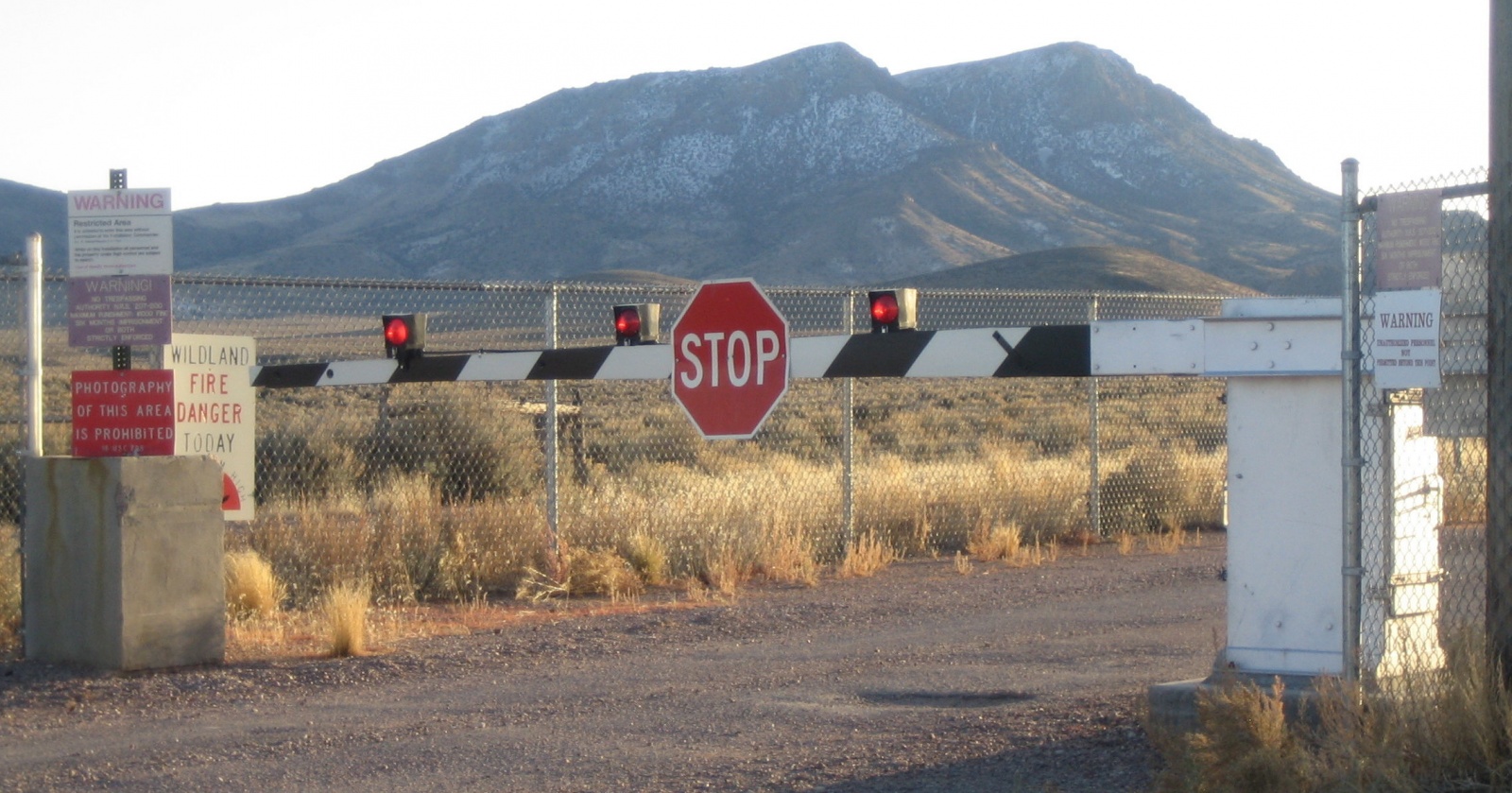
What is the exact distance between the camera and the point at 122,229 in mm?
8062

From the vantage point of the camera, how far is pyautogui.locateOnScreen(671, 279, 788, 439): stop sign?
22.2 ft

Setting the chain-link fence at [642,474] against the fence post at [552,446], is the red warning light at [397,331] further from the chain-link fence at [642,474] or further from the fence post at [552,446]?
the fence post at [552,446]

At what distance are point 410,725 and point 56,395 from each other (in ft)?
71.2

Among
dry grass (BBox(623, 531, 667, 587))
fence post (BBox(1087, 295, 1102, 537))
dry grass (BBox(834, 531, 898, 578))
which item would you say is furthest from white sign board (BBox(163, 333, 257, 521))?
fence post (BBox(1087, 295, 1102, 537))

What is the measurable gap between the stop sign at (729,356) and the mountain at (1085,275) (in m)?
49.7

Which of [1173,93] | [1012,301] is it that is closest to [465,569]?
[1012,301]

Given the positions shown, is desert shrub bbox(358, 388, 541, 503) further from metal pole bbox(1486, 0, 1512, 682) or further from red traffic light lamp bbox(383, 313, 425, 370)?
metal pole bbox(1486, 0, 1512, 682)

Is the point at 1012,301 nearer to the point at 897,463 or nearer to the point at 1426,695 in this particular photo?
the point at 897,463

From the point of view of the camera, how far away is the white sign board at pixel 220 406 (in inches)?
342

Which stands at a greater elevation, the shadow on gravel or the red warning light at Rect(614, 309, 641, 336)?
the red warning light at Rect(614, 309, 641, 336)

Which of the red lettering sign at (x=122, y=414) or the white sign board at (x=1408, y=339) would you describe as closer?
the white sign board at (x=1408, y=339)

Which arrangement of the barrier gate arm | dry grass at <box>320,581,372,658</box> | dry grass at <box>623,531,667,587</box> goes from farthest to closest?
dry grass at <box>623,531,667,587</box> < dry grass at <box>320,581,372,658</box> < the barrier gate arm

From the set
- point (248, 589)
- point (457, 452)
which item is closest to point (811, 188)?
point (457, 452)

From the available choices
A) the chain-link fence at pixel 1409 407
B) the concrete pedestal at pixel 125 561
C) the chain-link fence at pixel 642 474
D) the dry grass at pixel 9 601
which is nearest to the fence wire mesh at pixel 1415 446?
the chain-link fence at pixel 1409 407
